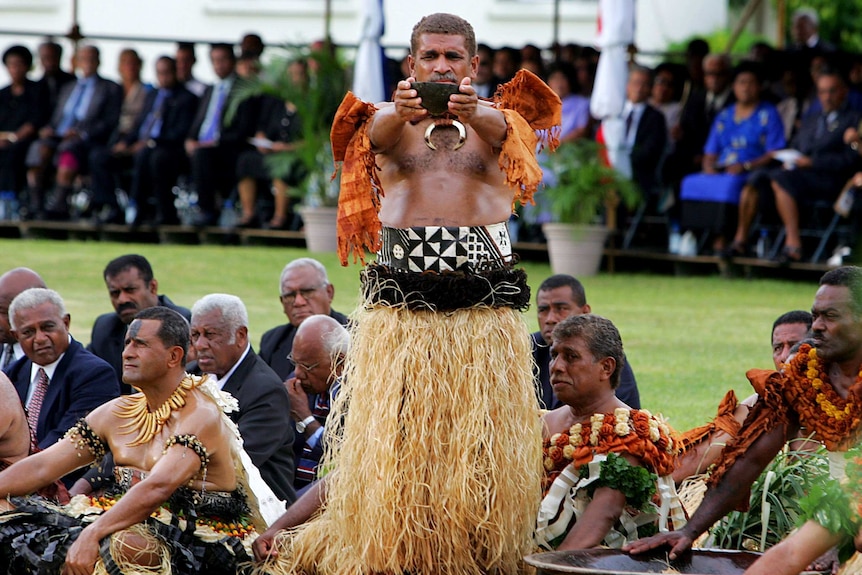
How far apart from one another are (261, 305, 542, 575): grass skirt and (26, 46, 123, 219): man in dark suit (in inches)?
456

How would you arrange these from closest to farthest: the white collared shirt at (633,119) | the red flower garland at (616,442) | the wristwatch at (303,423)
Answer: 1. the red flower garland at (616,442)
2. the wristwatch at (303,423)
3. the white collared shirt at (633,119)

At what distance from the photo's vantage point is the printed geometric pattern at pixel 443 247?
485 centimetres

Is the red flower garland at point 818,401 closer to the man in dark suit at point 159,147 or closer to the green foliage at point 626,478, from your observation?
the green foliage at point 626,478

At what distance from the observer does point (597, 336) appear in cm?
527

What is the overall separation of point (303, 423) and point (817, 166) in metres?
7.02

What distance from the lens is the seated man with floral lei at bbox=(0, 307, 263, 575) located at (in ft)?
16.8

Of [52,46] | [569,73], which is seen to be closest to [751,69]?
[569,73]

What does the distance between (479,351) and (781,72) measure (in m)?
10.1

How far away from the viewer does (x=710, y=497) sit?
4852 millimetres

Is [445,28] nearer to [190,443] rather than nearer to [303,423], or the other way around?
[190,443]

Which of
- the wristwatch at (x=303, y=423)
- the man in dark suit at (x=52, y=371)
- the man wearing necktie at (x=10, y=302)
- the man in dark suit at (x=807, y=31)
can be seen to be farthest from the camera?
the man in dark suit at (x=807, y=31)

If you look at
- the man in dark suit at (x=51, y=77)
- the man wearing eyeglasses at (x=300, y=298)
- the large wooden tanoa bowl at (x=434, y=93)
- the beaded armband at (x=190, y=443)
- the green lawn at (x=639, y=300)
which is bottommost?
the green lawn at (x=639, y=300)

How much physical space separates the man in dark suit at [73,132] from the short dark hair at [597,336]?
37.2ft

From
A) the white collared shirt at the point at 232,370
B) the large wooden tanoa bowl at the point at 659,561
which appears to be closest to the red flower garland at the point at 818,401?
the large wooden tanoa bowl at the point at 659,561
